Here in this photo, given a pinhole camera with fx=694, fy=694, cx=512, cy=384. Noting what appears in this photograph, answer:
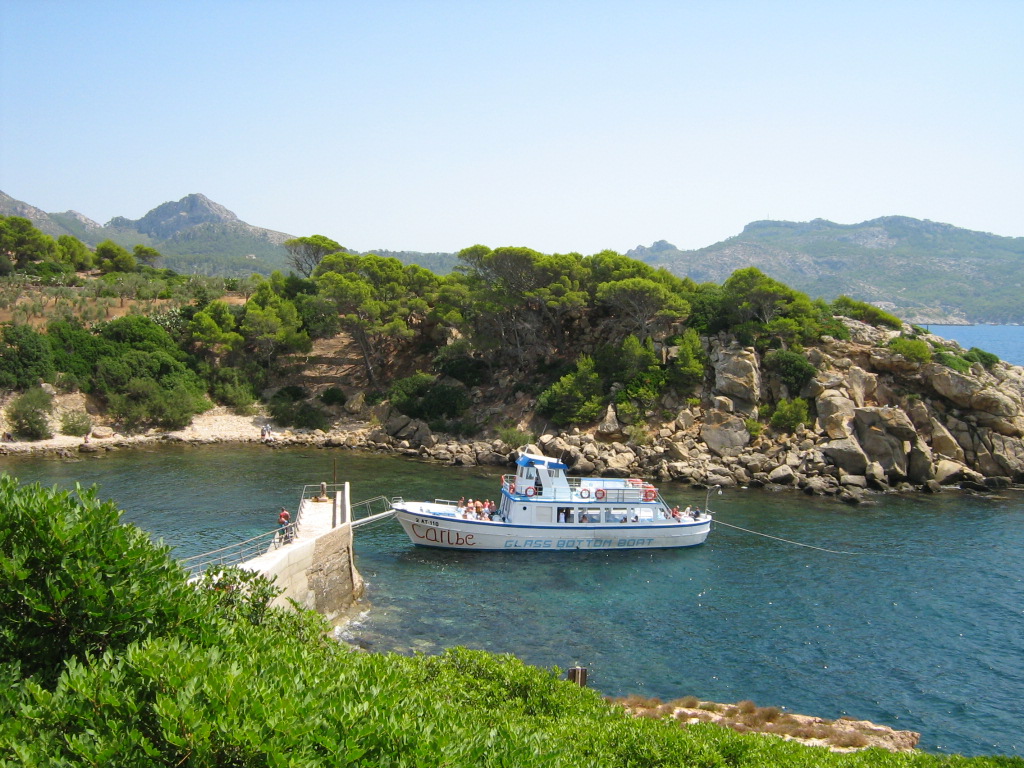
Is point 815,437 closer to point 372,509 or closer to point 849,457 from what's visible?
point 849,457

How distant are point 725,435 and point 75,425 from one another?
148ft

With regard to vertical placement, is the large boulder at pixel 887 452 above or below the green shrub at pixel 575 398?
below

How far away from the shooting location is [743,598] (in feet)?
89.8

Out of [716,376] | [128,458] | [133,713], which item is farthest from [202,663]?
[716,376]

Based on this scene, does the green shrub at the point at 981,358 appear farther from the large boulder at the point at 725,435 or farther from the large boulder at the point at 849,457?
the large boulder at the point at 725,435

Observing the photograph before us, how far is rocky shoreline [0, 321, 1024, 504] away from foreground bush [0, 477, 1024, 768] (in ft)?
105

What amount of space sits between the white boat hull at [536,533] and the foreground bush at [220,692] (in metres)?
17.0

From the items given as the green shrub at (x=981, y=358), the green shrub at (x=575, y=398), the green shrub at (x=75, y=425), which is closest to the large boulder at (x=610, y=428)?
the green shrub at (x=575, y=398)

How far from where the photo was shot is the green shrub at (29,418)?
47188 millimetres

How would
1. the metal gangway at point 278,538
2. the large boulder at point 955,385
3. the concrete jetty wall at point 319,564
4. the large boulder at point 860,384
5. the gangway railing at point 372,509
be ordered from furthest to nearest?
the large boulder at point 860,384
the large boulder at point 955,385
the gangway railing at point 372,509
the metal gangway at point 278,538
the concrete jetty wall at point 319,564

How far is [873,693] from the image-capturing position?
20.5 metres

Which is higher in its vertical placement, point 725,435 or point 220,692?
point 220,692

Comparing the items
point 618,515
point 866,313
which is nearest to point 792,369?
point 866,313

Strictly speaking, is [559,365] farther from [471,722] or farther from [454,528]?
[471,722]
